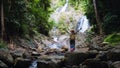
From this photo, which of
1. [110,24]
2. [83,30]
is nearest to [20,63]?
[110,24]

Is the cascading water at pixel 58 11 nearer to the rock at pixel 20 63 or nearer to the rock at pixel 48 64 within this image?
the rock at pixel 20 63

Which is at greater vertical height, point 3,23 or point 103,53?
point 3,23

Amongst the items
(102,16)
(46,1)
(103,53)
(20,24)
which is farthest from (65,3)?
(103,53)

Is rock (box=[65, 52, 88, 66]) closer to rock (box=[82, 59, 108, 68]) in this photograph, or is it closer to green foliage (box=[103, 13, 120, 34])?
rock (box=[82, 59, 108, 68])

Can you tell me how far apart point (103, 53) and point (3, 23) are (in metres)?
8.62

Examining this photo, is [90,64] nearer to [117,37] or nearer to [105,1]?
[117,37]

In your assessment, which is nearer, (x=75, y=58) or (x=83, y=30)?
(x=75, y=58)

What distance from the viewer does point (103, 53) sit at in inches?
390

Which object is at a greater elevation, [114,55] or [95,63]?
[114,55]

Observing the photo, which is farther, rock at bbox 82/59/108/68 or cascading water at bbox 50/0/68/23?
cascading water at bbox 50/0/68/23

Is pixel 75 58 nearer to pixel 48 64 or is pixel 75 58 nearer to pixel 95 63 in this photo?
pixel 48 64

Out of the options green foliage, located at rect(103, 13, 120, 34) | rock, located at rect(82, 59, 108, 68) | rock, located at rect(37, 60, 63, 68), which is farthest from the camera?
green foliage, located at rect(103, 13, 120, 34)

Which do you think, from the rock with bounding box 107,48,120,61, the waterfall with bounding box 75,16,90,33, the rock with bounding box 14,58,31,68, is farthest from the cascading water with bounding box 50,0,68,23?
the rock with bounding box 107,48,120,61

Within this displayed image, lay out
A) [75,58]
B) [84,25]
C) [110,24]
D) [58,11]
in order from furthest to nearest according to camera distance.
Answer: [58,11] < [84,25] < [110,24] < [75,58]
